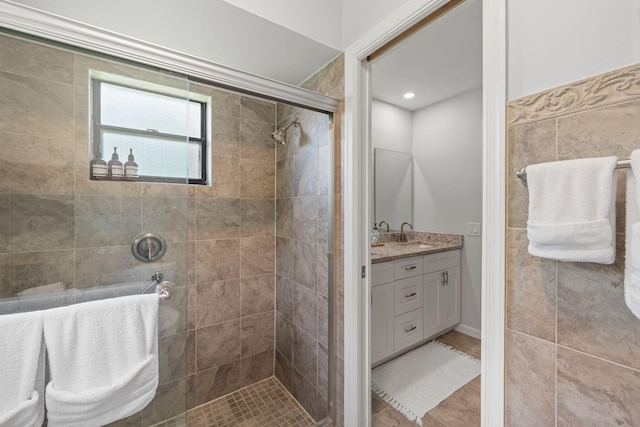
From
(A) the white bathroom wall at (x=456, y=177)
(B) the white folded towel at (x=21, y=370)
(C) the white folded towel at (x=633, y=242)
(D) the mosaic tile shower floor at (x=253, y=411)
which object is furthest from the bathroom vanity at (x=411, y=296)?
(B) the white folded towel at (x=21, y=370)

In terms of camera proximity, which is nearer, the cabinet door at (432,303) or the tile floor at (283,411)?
the tile floor at (283,411)

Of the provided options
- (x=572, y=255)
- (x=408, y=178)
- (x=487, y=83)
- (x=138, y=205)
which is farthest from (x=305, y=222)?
(x=408, y=178)

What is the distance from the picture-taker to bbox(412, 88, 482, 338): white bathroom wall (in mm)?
2631

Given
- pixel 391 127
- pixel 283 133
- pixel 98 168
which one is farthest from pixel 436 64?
pixel 98 168

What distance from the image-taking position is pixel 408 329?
227cm

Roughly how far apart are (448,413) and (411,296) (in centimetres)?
83

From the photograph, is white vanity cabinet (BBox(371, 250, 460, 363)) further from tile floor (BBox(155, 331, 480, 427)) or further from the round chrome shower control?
the round chrome shower control

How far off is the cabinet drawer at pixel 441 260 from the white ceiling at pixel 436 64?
5.32 ft

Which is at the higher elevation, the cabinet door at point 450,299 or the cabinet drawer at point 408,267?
the cabinet drawer at point 408,267

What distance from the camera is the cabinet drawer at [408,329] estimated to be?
2.20m

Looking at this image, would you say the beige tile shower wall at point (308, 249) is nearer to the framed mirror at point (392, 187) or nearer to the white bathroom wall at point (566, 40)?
the white bathroom wall at point (566, 40)

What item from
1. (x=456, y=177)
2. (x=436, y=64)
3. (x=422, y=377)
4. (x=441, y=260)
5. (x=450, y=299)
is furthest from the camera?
(x=456, y=177)

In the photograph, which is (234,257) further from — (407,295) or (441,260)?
(441,260)

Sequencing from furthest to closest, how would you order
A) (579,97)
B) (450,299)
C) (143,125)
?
(450,299)
(143,125)
(579,97)
